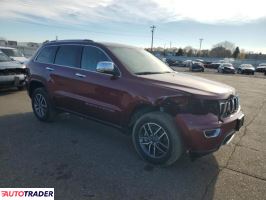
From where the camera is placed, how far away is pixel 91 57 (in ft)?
16.4

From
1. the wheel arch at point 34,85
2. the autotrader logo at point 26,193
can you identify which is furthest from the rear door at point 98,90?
the autotrader logo at point 26,193

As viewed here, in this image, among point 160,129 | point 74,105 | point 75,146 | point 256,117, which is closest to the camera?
point 160,129

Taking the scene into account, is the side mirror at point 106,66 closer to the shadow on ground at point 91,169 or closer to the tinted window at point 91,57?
the tinted window at point 91,57

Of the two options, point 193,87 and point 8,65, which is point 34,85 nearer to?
point 8,65

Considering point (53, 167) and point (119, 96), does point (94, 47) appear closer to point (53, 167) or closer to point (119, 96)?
point (119, 96)

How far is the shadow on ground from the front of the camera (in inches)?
131

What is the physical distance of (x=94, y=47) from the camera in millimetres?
4969

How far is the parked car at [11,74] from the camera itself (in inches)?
362

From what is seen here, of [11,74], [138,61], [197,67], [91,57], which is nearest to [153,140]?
[138,61]

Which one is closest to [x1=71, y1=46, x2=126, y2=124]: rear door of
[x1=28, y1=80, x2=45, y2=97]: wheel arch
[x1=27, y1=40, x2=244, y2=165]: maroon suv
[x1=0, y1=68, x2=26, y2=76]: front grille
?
[x1=27, y1=40, x2=244, y2=165]: maroon suv

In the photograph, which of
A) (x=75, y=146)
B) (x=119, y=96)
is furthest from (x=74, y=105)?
(x=119, y=96)

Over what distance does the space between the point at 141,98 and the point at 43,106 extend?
290cm

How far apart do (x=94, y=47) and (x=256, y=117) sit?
5154 mm

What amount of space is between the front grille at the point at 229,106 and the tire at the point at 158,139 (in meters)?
0.72
